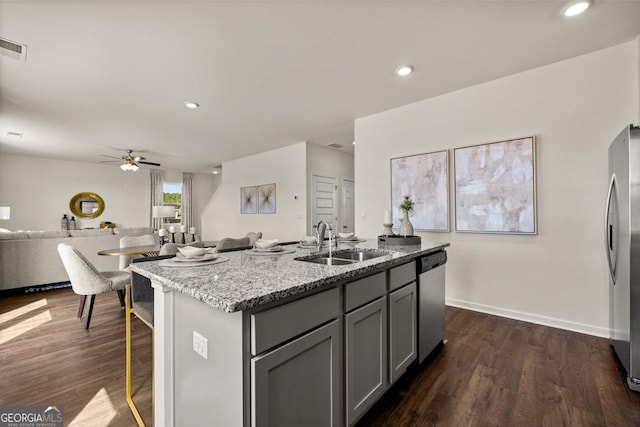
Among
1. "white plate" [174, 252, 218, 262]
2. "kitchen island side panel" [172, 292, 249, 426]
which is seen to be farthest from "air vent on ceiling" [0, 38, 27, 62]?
"kitchen island side panel" [172, 292, 249, 426]

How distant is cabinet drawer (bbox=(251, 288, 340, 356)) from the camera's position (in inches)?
37.4

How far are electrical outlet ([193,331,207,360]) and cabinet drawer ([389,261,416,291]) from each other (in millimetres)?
1058

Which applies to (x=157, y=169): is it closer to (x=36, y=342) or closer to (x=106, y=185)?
(x=106, y=185)

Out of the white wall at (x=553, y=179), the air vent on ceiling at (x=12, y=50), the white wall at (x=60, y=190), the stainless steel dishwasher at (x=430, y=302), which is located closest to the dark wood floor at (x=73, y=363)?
the stainless steel dishwasher at (x=430, y=302)

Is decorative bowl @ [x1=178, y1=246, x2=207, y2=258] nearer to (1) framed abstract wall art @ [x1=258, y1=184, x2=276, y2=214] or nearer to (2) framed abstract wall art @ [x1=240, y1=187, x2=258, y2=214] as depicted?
(1) framed abstract wall art @ [x1=258, y1=184, x2=276, y2=214]

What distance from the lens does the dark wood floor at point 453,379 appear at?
1.59 meters

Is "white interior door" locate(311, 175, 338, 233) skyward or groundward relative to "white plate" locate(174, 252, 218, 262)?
skyward

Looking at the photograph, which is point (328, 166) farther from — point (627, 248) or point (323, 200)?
point (627, 248)

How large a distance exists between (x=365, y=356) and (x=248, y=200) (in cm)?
584

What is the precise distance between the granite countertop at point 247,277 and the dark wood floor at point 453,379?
2.86ft

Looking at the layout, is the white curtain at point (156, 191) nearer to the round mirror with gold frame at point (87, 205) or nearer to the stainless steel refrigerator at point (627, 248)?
the round mirror with gold frame at point (87, 205)

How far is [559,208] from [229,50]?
347 cm

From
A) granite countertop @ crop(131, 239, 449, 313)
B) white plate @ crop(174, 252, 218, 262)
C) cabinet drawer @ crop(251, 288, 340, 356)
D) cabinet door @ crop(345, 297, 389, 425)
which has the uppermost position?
white plate @ crop(174, 252, 218, 262)

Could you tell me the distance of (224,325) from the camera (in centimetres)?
99
